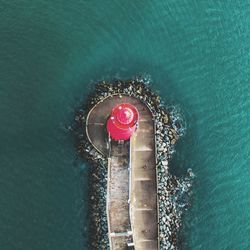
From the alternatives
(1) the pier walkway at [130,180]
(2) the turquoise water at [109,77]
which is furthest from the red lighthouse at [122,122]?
(2) the turquoise water at [109,77]

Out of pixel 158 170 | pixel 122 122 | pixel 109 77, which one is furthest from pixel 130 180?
pixel 109 77

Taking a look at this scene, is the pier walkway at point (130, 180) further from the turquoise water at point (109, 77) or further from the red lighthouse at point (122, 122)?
the turquoise water at point (109, 77)

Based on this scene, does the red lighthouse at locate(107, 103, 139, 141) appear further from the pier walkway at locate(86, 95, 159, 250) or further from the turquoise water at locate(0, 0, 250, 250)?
the turquoise water at locate(0, 0, 250, 250)

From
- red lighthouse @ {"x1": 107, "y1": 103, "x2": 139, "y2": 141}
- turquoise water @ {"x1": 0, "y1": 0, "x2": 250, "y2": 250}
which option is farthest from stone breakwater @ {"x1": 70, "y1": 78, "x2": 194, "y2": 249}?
red lighthouse @ {"x1": 107, "y1": 103, "x2": 139, "y2": 141}

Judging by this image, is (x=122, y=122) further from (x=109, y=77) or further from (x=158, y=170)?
(x=109, y=77)

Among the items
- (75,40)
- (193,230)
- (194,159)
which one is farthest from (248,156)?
(75,40)
